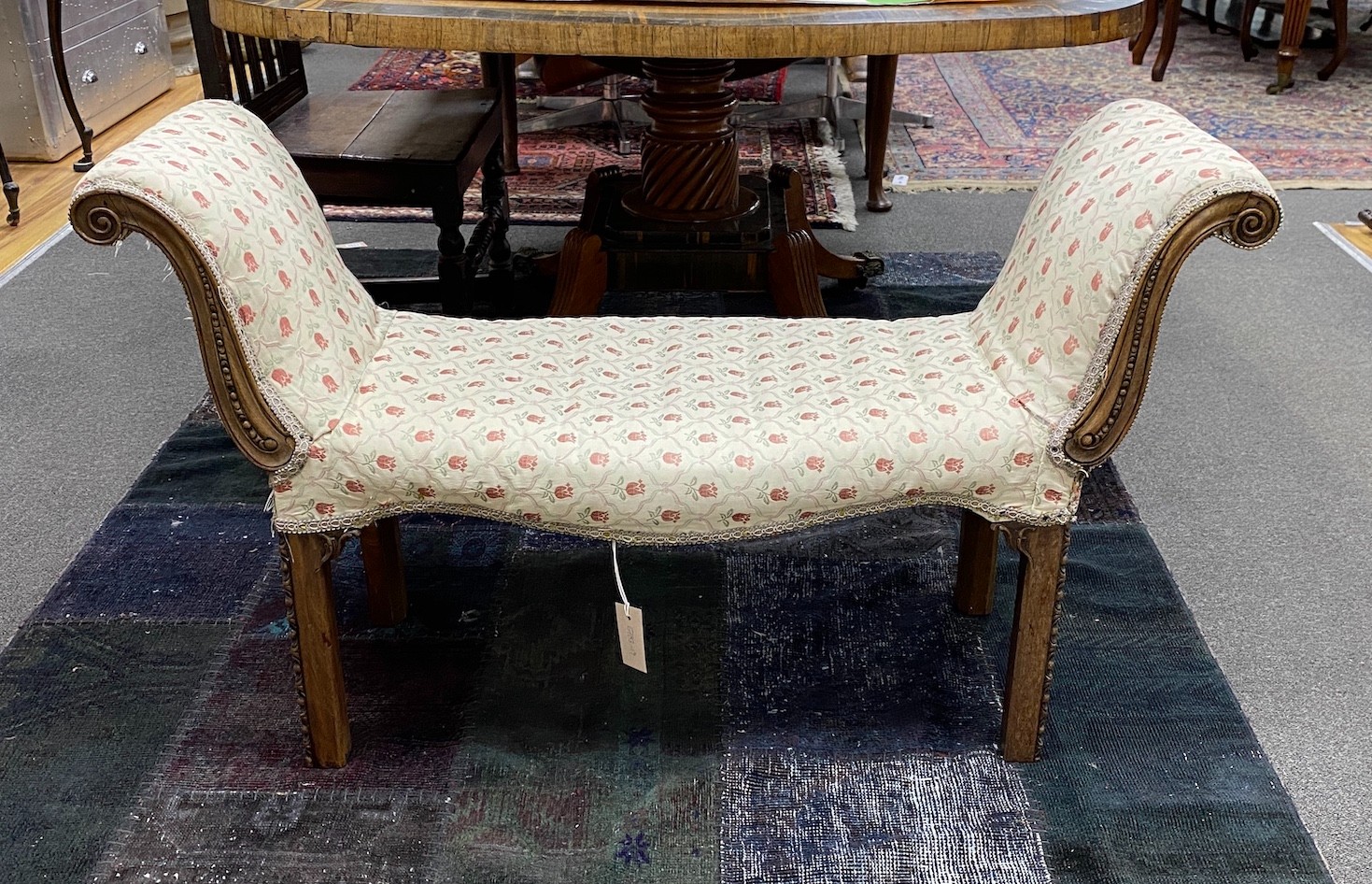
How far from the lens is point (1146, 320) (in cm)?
117

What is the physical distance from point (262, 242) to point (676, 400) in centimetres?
45

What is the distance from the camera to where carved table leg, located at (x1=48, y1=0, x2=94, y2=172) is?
3.09 meters

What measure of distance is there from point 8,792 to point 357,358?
615 mm

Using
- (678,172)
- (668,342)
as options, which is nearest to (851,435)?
(668,342)

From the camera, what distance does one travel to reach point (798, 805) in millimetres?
1347

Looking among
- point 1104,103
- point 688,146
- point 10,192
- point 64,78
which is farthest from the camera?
point 1104,103

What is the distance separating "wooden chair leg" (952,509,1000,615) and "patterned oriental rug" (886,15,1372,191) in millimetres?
1890

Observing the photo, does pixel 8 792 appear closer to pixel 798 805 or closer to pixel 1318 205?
pixel 798 805

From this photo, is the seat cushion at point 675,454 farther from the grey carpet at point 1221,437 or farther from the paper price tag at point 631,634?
the grey carpet at point 1221,437

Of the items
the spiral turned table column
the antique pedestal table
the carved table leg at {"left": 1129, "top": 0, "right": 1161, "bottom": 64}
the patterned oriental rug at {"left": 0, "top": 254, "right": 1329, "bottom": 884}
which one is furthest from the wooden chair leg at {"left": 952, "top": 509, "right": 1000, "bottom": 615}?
the carved table leg at {"left": 1129, "top": 0, "right": 1161, "bottom": 64}

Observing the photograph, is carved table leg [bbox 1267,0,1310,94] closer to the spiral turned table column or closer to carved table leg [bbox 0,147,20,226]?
the spiral turned table column

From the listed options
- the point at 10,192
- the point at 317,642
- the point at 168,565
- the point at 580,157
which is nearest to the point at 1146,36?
the point at 580,157

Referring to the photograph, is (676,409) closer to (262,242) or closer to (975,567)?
(262,242)

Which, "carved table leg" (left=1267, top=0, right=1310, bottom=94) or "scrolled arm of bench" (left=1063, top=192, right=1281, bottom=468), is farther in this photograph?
"carved table leg" (left=1267, top=0, right=1310, bottom=94)
